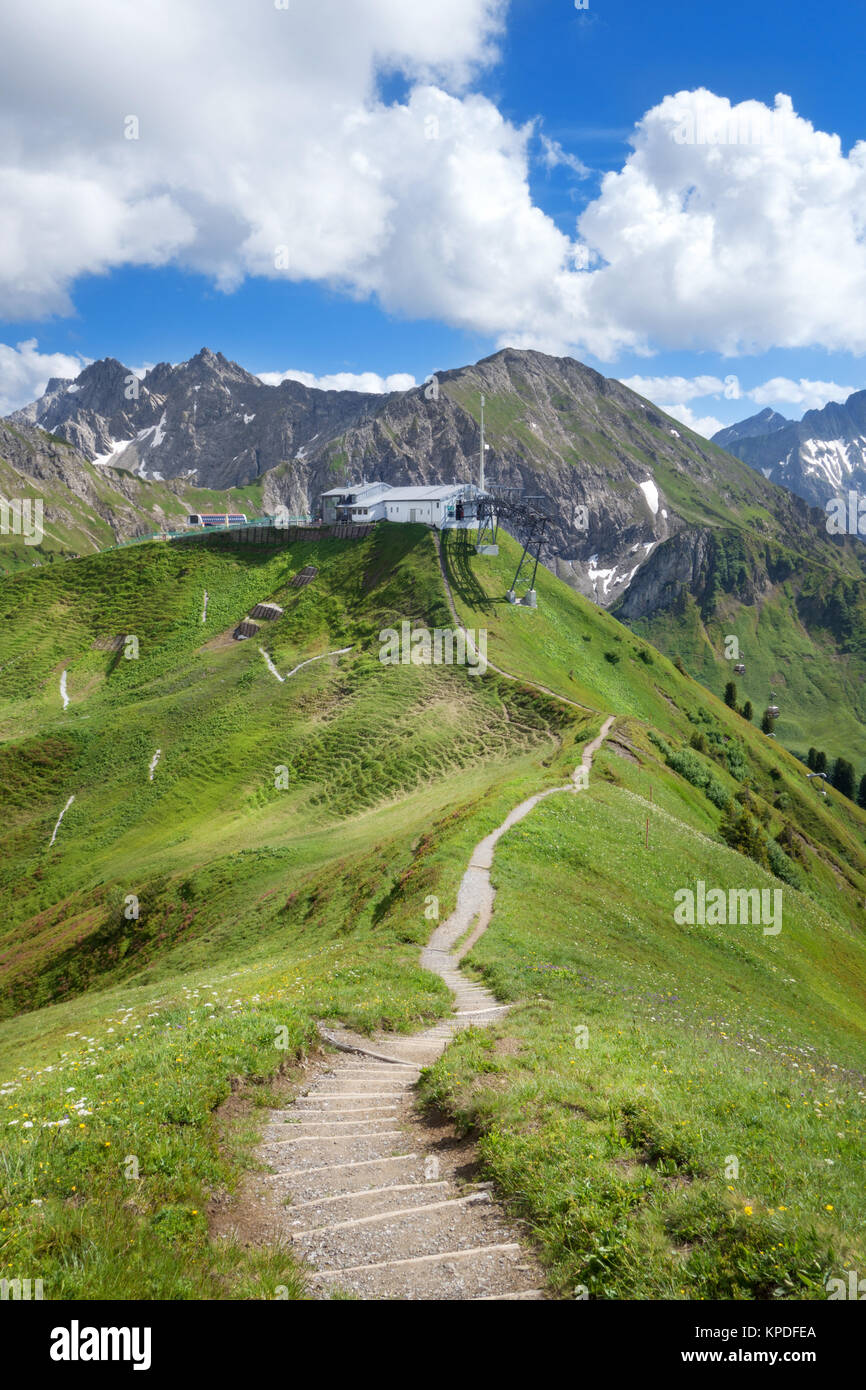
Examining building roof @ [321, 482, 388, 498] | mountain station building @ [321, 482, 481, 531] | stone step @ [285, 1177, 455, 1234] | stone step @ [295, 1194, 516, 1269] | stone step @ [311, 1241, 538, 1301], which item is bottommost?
stone step @ [285, 1177, 455, 1234]

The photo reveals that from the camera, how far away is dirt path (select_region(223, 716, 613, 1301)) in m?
8.34

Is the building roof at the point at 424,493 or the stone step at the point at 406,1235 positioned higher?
the building roof at the point at 424,493

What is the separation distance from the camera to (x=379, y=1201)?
1013cm

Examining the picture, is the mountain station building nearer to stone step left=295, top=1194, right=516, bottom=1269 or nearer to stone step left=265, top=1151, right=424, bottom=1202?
stone step left=265, top=1151, right=424, bottom=1202

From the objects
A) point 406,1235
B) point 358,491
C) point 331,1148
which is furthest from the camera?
point 358,491

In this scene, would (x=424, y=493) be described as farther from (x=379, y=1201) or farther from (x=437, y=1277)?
(x=437, y=1277)

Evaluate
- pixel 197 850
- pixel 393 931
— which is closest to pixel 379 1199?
pixel 393 931

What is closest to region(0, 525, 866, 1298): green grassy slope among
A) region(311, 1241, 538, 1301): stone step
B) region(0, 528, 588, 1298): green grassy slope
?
region(0, 528, 588, 1298): green grassy slope

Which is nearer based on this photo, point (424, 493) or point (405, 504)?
point (405, 504)

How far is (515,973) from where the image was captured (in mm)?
22547

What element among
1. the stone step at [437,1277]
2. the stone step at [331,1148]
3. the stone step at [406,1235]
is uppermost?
the stone step at [437,1277]

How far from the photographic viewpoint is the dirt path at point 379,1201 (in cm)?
834

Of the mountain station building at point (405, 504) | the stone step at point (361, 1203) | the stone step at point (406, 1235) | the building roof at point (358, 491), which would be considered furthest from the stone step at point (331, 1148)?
the building roof at point (358, 491)

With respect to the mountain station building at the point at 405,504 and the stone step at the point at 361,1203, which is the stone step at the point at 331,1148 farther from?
the mountain station building at the point at 405,504
